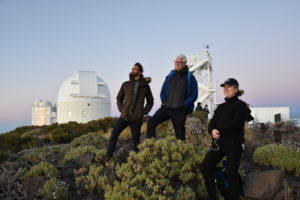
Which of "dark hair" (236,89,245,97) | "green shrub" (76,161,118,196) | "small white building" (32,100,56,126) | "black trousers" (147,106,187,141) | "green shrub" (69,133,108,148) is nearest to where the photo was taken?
"dark hair" (236,89,245,97)

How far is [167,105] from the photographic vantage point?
4.46 metres

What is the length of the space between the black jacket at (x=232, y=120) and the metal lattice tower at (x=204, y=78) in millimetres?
21117

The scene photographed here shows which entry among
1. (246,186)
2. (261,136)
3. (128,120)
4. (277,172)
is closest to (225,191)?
(246,186)

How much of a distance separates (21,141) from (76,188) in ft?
25.7

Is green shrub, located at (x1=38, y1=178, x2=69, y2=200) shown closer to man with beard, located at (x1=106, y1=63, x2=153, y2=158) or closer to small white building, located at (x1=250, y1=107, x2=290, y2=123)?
man with beard, located at (x1=106, y1=63, x2=153, y2=158)

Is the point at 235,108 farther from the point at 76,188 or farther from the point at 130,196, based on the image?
the point at 76,188

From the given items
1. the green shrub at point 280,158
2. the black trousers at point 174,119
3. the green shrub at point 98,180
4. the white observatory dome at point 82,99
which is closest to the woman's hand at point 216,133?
the black trousers at point 174,119

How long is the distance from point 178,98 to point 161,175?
1.32 meters

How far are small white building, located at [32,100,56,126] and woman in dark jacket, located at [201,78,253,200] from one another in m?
42.1

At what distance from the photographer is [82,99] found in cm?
2736

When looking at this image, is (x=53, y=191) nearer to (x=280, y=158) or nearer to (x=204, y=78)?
(x=280, y=158)

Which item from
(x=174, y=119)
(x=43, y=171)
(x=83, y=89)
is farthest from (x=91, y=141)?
(x=83, y=89)

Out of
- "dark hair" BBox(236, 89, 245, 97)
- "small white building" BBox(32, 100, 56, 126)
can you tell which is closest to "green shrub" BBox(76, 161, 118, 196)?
"dark hair" BBox(236, 89, 245, 97)

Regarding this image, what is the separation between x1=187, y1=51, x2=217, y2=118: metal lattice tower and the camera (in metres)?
24.4
